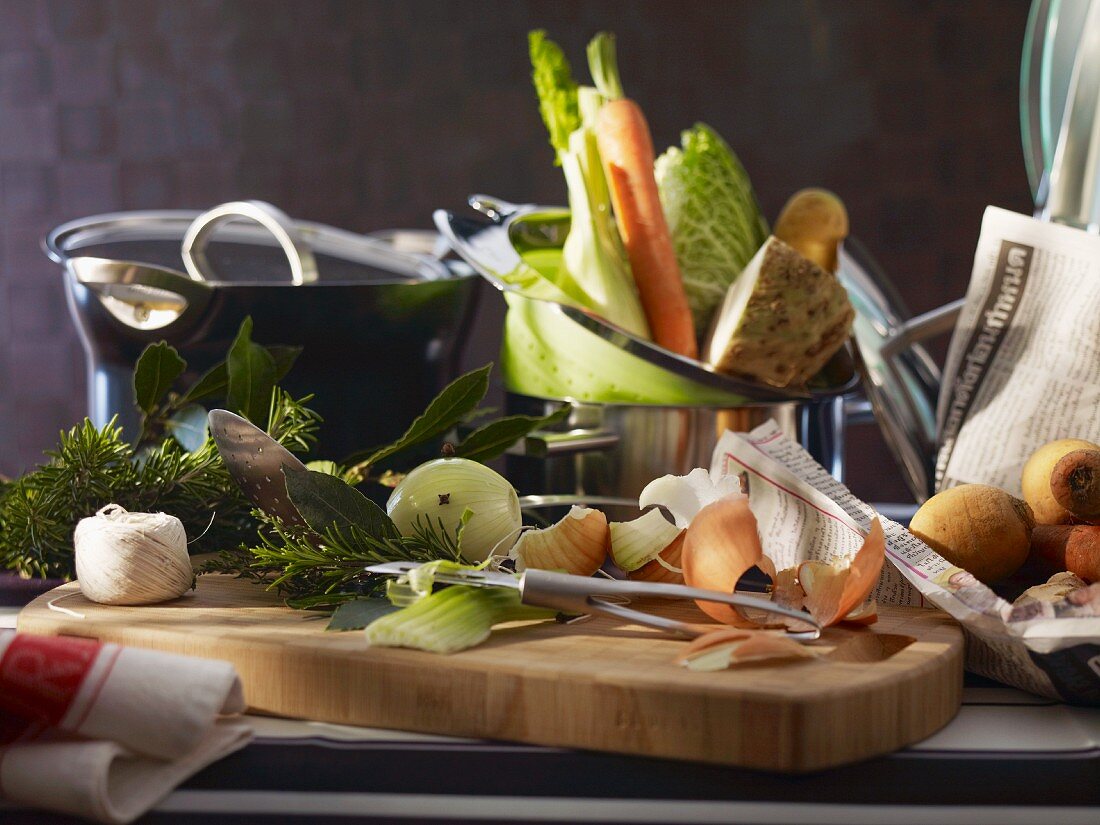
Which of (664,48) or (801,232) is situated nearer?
(801,232)

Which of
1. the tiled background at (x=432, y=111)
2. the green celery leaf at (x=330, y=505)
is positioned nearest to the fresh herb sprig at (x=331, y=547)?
the green celery leaf at (x=330, y=505)

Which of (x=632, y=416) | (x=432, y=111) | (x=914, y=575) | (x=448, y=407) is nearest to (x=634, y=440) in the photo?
(x=632, y=416)

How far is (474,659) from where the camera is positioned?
45cm

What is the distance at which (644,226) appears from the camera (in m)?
0.83

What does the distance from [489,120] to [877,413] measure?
1005 mm

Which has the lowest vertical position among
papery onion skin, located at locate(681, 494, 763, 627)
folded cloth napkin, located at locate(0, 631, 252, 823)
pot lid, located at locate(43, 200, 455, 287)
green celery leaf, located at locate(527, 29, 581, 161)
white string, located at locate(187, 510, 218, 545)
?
folded cloth napkin, located at locate(0, 631, 252, 823)

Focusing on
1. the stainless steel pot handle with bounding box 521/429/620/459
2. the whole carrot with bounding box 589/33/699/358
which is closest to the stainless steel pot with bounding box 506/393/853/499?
the stainless steel pot handle with bounding box 521/429/620/459

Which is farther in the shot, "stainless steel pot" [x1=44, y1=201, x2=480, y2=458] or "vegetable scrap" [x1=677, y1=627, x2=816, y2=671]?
"stainless steel pot" [x1=44, y1=201, x2=480, y2=458]

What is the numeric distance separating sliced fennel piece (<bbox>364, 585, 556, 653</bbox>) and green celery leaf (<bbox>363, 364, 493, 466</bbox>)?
0.52 feet

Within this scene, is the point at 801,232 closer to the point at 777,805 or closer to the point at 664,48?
the point at 777,805

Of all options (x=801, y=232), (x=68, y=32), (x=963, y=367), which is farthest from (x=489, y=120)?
(x=963, y=367)

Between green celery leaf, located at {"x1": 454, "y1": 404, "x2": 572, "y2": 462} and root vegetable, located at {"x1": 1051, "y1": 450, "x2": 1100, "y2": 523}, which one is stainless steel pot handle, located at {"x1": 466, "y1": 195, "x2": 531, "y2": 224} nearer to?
green celery leaf, located at {"x1": 454, "y1": 404, "x2": 572, "y2": 462}

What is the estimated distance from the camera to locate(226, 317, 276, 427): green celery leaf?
2.15 ft

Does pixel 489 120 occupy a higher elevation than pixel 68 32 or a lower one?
lower
